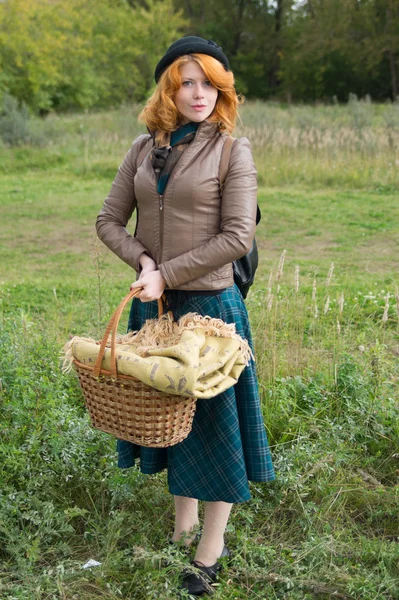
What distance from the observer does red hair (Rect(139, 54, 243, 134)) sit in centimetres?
236

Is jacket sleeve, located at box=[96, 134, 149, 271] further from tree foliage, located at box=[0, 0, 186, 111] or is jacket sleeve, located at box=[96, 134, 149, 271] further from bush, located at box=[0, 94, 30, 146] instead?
tree foliage, located at box=[0, 0, 186, 111]

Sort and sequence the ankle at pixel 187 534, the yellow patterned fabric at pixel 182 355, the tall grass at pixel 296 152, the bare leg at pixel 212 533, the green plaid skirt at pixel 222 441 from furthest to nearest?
the tall grass at pixel 296 152 < the ankle at pixel 187 534 < the bare leg at pixel 212 533 < the green plaid skirt at pixel 222 441 < the yellow patterned fabric at pixel 182 355

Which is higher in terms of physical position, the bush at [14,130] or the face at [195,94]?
the face at [195,94]

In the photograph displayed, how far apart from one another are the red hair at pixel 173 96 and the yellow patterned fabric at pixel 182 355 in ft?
2.31

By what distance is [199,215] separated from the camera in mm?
2395

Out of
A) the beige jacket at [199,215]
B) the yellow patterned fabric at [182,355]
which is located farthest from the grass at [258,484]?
the beige jacket at [199,215]

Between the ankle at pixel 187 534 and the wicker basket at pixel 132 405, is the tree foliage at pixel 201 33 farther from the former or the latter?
the wicker basket at pixel 132 405

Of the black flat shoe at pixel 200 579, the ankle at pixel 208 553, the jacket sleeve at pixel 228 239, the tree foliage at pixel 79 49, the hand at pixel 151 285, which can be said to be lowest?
the black flat shoe at pixel 200 579

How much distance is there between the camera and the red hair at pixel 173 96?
7.74 feet

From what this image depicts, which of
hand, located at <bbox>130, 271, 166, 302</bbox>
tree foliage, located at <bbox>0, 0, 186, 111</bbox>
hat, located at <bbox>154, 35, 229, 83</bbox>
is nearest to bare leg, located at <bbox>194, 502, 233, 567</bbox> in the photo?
hand, located at <bbox>130, 271, 166, 302</bbox>

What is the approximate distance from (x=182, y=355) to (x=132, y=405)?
246 millimetres

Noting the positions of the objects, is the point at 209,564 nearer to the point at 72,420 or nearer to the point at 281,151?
the point at 72,420

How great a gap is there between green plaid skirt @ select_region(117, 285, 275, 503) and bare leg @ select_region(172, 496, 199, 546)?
5.3 inches

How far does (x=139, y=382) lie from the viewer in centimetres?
221
